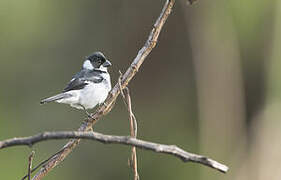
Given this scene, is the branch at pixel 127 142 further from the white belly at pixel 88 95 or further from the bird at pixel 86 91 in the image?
the white belly at pixel 88 95

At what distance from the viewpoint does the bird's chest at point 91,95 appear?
4.62 meters

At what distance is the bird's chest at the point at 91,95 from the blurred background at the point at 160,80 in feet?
11.2

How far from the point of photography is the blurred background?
26.9ft

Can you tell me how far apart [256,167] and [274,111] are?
873mm

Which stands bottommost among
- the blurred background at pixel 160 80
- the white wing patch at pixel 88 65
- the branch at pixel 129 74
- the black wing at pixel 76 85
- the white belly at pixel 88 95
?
the branch at pixel 129 74

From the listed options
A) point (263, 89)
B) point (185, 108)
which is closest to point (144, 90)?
point (185, 108)

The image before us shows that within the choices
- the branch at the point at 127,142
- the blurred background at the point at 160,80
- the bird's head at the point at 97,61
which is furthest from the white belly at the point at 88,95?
the blurred background at the point at 160,80

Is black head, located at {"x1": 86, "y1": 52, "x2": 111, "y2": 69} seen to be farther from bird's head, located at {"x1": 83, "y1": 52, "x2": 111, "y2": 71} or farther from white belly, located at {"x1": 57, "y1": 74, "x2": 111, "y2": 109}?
white belly, located at {"x1": 57, "y1": 74, "x2": 111, "y2": 109}

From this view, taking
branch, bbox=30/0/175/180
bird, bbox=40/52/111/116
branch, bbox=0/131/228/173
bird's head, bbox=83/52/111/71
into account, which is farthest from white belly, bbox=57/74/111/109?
branch, bbox=0/131/228/173

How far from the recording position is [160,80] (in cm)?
949

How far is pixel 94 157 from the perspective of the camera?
9.69 m

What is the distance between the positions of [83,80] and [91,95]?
230 millimetres

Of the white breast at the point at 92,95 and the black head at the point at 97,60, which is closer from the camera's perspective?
the white breast at the point at 92,95

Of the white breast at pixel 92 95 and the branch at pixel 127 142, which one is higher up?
the white breast at pixel 92 95
